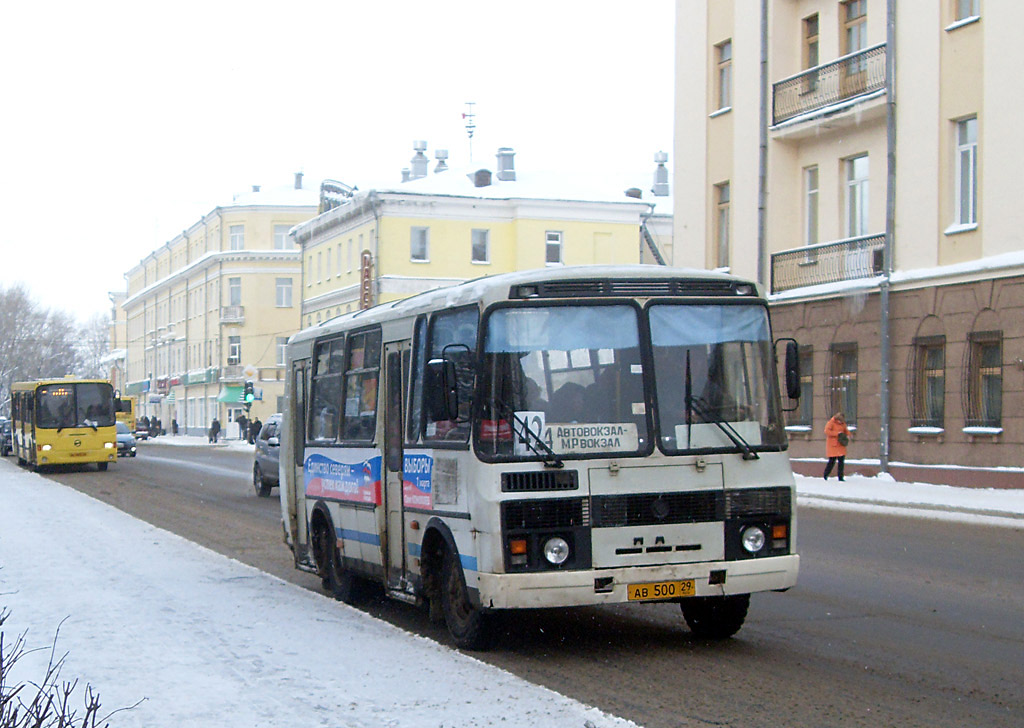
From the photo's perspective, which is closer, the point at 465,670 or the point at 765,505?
the point at 465,670

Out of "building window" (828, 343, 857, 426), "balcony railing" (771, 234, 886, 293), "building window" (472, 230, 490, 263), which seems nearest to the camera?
"balcony railing" (771, 234, 886, 293)

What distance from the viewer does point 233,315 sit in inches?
3725

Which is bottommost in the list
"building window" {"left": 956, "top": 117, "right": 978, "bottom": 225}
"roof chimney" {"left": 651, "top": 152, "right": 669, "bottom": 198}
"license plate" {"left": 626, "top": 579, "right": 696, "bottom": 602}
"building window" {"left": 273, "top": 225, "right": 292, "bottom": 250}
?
"license plate" {"left": 626, "top": 579, "right": 696, "bottom": 602}

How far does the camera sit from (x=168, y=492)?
30422 mm

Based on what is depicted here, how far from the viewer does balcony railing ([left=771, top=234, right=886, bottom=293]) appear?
104ft

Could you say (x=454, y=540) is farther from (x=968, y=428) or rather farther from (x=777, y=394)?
(x=968, y=428)

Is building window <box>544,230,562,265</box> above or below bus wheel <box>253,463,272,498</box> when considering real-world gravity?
above

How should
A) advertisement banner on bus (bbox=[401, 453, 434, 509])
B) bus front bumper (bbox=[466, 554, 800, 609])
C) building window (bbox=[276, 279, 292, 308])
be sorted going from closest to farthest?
bus front bumper (bbox=[466, 554, 800, 609]), advertisement banner on bus (bbox=[401, 453, 434, 509]), building window (bbox=[276, 279, 292, 308])

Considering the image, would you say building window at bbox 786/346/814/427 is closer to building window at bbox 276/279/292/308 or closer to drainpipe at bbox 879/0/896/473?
drainpipe at bbox 879/0/896/473

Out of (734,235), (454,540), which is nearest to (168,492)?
(734,235)

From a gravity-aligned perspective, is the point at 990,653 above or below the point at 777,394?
below

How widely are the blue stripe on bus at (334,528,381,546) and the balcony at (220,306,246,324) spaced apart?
83.6 m

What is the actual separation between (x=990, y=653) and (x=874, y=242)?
23.5 m

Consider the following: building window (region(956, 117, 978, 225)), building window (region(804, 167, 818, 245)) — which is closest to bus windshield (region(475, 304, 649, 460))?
building window (region(956, 117, 978, 225))
